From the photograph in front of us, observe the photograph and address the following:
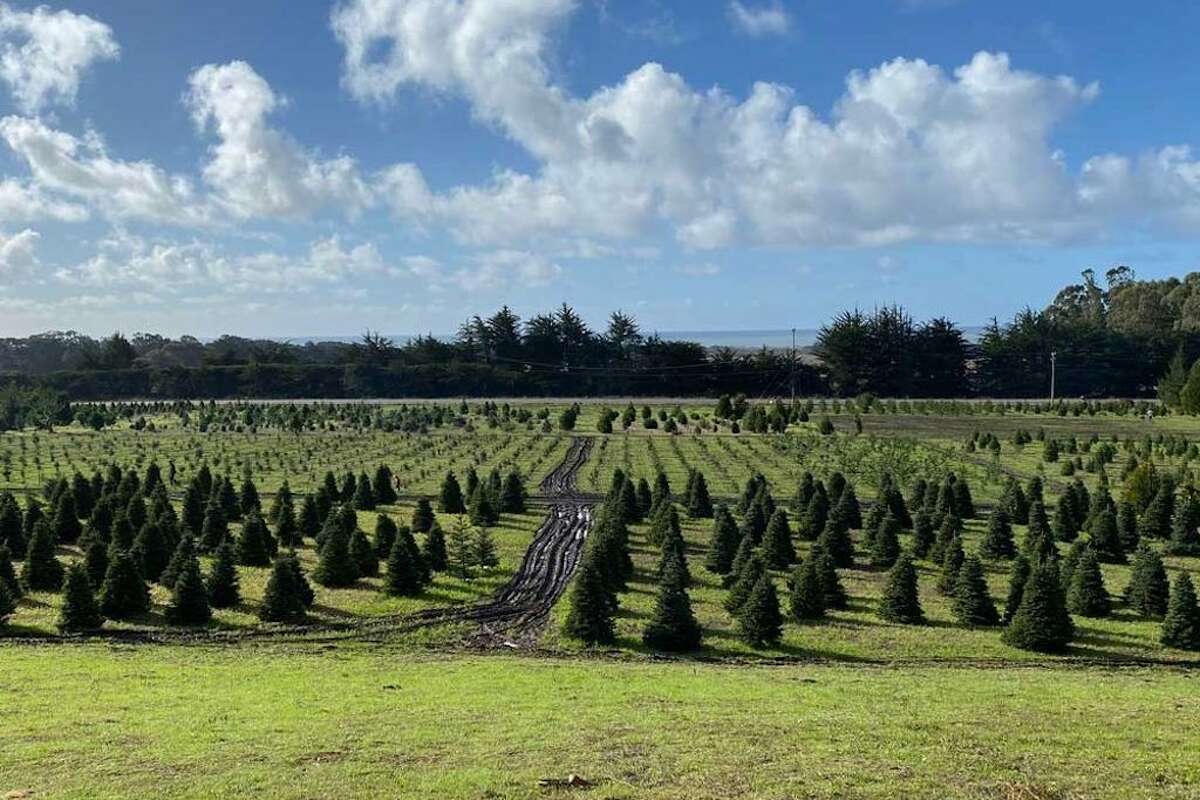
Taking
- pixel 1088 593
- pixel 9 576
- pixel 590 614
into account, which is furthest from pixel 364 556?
pixel 1088 593

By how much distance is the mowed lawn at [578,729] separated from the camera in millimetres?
13086

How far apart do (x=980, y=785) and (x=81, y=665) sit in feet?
64.8

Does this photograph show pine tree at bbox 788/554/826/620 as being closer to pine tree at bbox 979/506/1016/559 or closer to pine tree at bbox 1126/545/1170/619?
pine tree at bbox 1126/545/1170/619

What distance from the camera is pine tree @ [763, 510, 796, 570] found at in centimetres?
3428

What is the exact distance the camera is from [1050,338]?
409ft

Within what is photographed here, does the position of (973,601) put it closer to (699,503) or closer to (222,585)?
(699,503)

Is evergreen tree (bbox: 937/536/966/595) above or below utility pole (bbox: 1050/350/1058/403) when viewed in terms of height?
below

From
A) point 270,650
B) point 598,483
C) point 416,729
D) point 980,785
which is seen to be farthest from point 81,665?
point 598,483

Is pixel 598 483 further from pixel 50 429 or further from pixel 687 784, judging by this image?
pixel 50 429

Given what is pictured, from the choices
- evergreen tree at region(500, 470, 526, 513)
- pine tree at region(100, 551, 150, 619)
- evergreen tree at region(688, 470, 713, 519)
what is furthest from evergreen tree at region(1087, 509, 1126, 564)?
pine tree at region(100, 551, 150, 619)

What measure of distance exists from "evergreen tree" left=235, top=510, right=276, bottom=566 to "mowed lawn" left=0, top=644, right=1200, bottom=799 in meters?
11.0

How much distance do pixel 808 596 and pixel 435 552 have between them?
1290 cm

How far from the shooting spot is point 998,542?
36.1 m

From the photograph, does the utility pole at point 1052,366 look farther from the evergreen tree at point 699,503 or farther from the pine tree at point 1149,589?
the pine tree at point 1149,589
